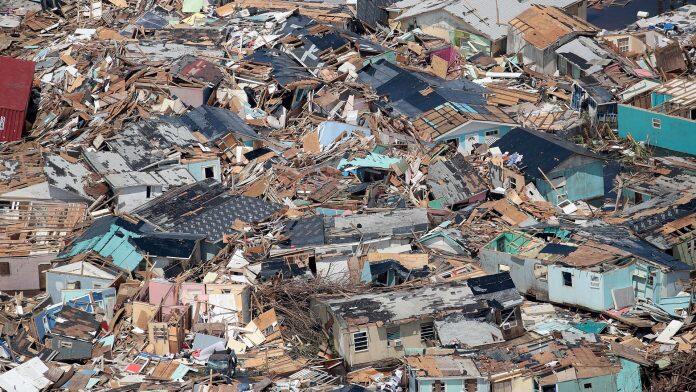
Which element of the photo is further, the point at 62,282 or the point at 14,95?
the point at 14,95

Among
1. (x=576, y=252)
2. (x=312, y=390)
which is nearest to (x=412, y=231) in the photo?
(x=576, y=252)

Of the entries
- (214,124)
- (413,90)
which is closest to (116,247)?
(214,124)

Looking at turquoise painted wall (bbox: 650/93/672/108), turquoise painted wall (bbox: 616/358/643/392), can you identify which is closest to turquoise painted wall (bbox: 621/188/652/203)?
turquoise painted wall (bbox: 650/93/672/108)

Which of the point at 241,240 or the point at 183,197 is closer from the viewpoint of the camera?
the point at 241,240

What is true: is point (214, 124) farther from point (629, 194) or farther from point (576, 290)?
point (576, 290)

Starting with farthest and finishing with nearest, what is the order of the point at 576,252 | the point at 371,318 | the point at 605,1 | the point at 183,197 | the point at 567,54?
the point at 605,1 → the point at 567,54 → the point at 183,197 → the point at 576,252 → the point at 371,318

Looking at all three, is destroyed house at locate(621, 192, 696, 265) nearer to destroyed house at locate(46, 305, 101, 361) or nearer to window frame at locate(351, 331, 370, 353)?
window frame at locate(351, 331, 370, 353)

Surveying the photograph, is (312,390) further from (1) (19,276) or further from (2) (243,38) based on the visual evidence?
(2) (243,38)
